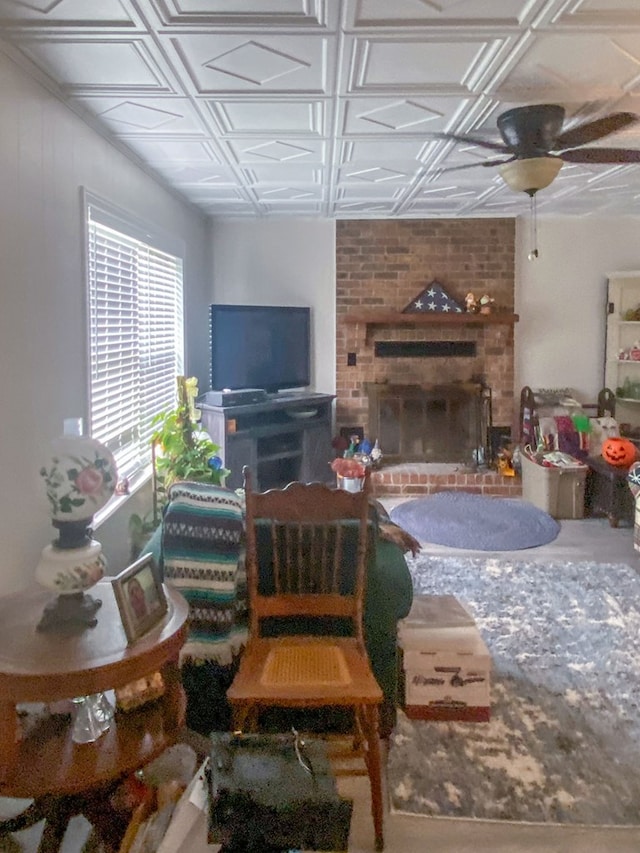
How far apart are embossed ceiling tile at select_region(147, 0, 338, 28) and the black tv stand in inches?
120

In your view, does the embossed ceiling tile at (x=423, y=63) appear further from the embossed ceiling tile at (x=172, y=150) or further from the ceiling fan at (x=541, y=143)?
the embossed ceiling tile at (x=172, y=150)

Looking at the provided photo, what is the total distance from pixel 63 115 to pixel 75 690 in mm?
2123

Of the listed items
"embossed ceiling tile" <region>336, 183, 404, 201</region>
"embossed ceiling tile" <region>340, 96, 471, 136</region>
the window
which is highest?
"embossed ceiling tile" <region>336, 183, 404, 201</region>

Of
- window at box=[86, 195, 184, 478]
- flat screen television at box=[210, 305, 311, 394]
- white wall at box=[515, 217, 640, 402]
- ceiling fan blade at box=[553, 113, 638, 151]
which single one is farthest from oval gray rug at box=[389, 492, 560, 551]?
→ ceiling fan blade at box=[553, 113, 638, 151]

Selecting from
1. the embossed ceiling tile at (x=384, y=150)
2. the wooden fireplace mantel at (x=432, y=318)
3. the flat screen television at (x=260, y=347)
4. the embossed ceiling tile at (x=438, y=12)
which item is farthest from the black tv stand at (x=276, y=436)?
the embossed ceiling tile at (x=438, y=12)

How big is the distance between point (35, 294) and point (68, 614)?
3.73 ft

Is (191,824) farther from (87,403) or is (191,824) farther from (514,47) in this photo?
(514,47)

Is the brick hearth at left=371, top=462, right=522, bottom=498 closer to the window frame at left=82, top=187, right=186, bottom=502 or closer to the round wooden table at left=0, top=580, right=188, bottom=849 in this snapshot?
the window frame at left=82, top=187, right=186, bottom=502

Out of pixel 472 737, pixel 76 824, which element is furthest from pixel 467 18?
pixel 76 824

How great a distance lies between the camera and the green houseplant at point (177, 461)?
347cm

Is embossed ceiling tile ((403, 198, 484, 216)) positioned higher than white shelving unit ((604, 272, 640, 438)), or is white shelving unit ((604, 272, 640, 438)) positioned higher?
embossed ceiling tile ((403, 198, 484, 216))

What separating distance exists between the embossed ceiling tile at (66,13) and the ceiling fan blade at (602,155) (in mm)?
1960

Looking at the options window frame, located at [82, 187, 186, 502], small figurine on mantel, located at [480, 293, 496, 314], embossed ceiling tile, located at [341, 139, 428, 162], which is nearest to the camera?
window frame, located at [82, 187, 186, 502]

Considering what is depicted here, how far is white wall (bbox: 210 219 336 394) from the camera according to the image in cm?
603
